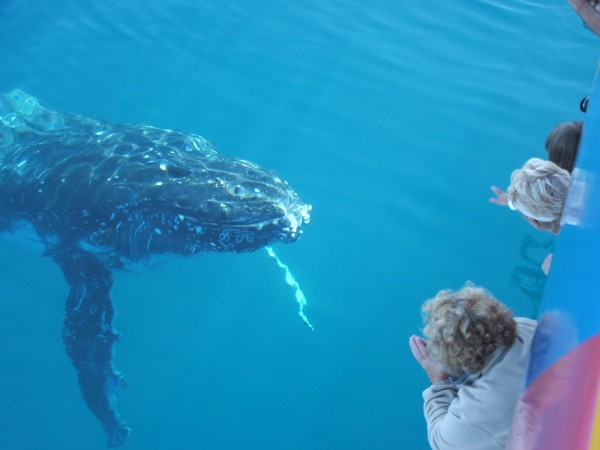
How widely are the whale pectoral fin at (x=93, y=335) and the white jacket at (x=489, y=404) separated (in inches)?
192

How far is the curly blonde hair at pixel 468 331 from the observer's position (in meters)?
3.11

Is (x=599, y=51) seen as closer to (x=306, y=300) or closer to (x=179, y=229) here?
(x=306, y=300)

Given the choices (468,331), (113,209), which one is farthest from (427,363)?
(113,209)

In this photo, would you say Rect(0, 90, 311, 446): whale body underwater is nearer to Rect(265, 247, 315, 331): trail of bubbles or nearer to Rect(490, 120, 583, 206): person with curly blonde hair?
Rect(265, 247, 315, 331): trail of bubbles

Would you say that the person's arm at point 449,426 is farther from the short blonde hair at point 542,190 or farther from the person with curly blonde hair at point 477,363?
the short blonde hair at point 542,190

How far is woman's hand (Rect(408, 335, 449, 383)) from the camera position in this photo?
381 centimetres

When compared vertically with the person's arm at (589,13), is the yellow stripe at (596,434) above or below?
below

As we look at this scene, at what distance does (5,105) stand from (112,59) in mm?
2426

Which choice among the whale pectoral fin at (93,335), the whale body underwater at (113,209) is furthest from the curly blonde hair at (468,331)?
the whale pectoral fin at (93,335)

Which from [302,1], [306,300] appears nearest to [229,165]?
[306,300]

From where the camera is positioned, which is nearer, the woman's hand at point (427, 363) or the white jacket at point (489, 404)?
the white jacket at point (489, 404)

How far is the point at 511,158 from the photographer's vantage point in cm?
874

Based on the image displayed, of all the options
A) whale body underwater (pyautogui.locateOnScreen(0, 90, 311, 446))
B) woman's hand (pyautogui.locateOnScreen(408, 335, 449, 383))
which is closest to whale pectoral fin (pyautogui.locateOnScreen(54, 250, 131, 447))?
whale body underwater (pyautogui.locateOnScreen(0, 90, 311, 446))

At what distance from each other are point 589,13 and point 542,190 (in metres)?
2.31
